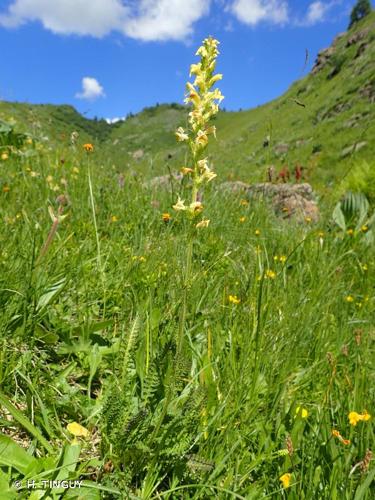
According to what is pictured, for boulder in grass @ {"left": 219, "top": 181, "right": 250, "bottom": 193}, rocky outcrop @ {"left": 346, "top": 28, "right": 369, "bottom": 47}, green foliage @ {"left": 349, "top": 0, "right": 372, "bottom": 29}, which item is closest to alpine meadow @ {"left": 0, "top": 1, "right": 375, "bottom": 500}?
boulder in grass @ {"left": 219, "top": 181, "right": 250, "bottom": 193}

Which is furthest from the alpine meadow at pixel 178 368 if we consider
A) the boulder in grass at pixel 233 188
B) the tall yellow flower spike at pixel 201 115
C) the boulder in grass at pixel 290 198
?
the boulder in grass at pixel 290 198

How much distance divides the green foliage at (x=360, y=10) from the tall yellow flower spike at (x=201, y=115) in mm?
123071

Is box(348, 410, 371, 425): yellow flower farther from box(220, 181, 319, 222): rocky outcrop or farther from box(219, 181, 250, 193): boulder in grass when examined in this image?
box(220, 181, 319, 222): rocky outcrop

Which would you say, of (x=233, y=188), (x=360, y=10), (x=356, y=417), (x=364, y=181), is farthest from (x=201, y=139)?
(x=360, y=10)

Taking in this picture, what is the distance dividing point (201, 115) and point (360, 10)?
128101 mm

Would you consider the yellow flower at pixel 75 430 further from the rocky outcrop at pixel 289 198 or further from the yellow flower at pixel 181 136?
the rocky outcrop at pixel 289 198

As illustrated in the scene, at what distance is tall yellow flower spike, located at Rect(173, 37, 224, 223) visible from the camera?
1.49 metres

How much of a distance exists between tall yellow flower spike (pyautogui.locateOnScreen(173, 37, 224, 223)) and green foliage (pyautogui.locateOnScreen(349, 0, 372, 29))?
4845 inches

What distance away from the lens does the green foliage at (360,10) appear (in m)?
105

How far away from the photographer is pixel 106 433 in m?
1.65

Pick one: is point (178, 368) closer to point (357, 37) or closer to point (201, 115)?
point (201, 115)

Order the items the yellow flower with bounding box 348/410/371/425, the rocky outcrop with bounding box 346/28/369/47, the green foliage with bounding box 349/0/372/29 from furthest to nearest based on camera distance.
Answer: the green foliage with bounding box 349/0/372/29 → the rocky outcrop with bounding box 346/28/369/47 → the yellow flower with bounding box 348/410/371/425

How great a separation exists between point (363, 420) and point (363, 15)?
12754 cm

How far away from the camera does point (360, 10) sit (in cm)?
10694
